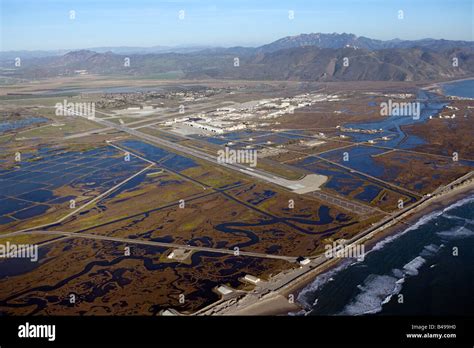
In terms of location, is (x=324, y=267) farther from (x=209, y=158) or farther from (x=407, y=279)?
(x=209, y=158)

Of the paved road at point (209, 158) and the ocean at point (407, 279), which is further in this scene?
the paved road at point (209, 158)

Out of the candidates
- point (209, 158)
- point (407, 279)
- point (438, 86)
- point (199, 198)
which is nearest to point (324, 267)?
point (407, 279)

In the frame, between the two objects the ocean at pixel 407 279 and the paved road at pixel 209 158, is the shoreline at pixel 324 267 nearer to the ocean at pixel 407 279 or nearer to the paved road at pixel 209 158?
the ocean at pixel 407 279

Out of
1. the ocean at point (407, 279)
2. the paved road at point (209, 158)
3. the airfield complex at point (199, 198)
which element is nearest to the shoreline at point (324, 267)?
the airfield complex at point (199, 198)

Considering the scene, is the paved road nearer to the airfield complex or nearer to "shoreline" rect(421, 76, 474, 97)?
the airfield complex

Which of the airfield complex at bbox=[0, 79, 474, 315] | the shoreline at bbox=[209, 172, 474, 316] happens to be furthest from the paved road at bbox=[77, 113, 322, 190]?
the shoreline at bbox=[209, 172, 474, 316]

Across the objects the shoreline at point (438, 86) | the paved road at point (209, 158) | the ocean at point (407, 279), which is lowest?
the ocean at point (407, 279)
